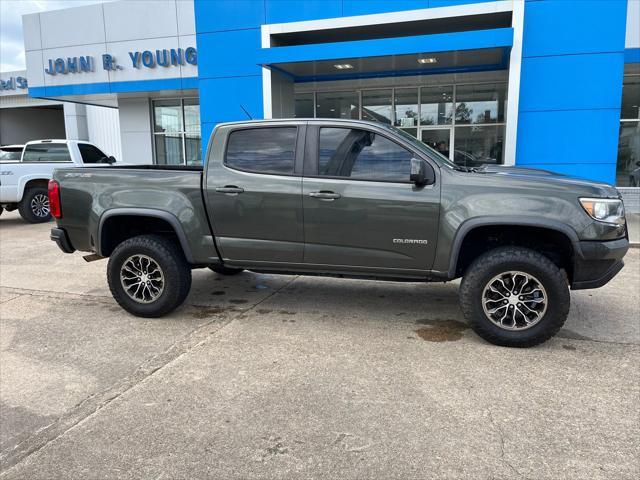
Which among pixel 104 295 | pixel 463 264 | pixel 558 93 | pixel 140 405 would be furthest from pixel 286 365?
pixel 558 93

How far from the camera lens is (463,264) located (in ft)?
15.5

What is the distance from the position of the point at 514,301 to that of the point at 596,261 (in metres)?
0.72

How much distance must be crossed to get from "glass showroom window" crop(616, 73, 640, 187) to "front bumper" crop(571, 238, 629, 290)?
40.8 ft

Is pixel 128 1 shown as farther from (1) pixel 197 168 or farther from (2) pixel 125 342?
(2) pixel 125 342

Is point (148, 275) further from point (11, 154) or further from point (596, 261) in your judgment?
point (11, 154)

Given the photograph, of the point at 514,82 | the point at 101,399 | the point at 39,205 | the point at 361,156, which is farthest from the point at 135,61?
the point at 101,399

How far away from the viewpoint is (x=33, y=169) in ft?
39.6

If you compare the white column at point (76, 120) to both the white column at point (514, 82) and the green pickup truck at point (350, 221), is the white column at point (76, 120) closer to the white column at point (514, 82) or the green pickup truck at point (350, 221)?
the white column at point (514, 82)

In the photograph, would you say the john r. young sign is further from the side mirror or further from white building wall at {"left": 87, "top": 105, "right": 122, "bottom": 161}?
the side mirror

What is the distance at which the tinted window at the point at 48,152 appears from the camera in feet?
40.5

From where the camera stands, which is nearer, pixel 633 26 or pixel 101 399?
pixel 101 399

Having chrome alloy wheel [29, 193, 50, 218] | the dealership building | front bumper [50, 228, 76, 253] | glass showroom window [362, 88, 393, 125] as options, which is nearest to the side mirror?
front bumper [50, 228, 76, 253]

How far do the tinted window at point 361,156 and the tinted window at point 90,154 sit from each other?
9983 millimetres

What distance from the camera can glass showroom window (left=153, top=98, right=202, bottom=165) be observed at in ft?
60.2
